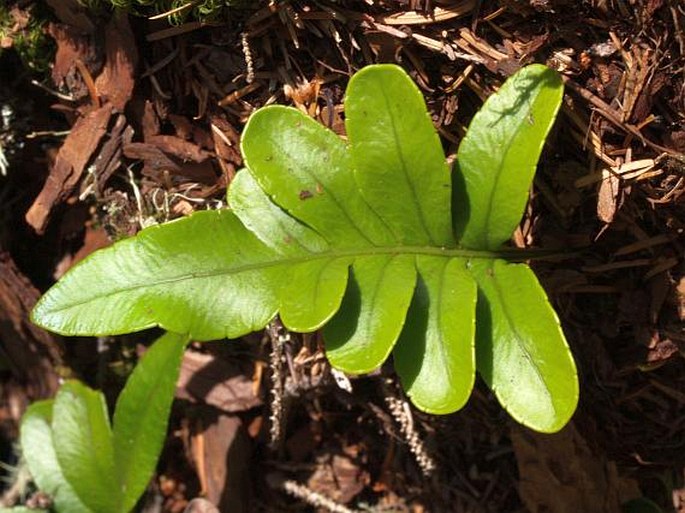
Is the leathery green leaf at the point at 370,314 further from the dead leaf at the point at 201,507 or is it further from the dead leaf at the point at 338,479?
the dead leaf at the point at 338,479

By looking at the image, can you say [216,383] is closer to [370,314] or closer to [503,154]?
[370,314]

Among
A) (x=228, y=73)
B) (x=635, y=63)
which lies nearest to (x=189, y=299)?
(x=228, y=73)

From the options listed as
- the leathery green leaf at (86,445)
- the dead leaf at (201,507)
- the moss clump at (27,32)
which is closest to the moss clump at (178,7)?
the moss clump at (27,32)

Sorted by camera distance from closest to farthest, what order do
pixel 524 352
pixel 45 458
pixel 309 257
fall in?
1. pixel 524 352
2. pixel 309 257
3. pixel 45 458

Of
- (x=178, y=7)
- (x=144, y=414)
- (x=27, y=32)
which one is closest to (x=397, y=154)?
(x=178, y=7)

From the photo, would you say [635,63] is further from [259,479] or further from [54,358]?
[54,358]
